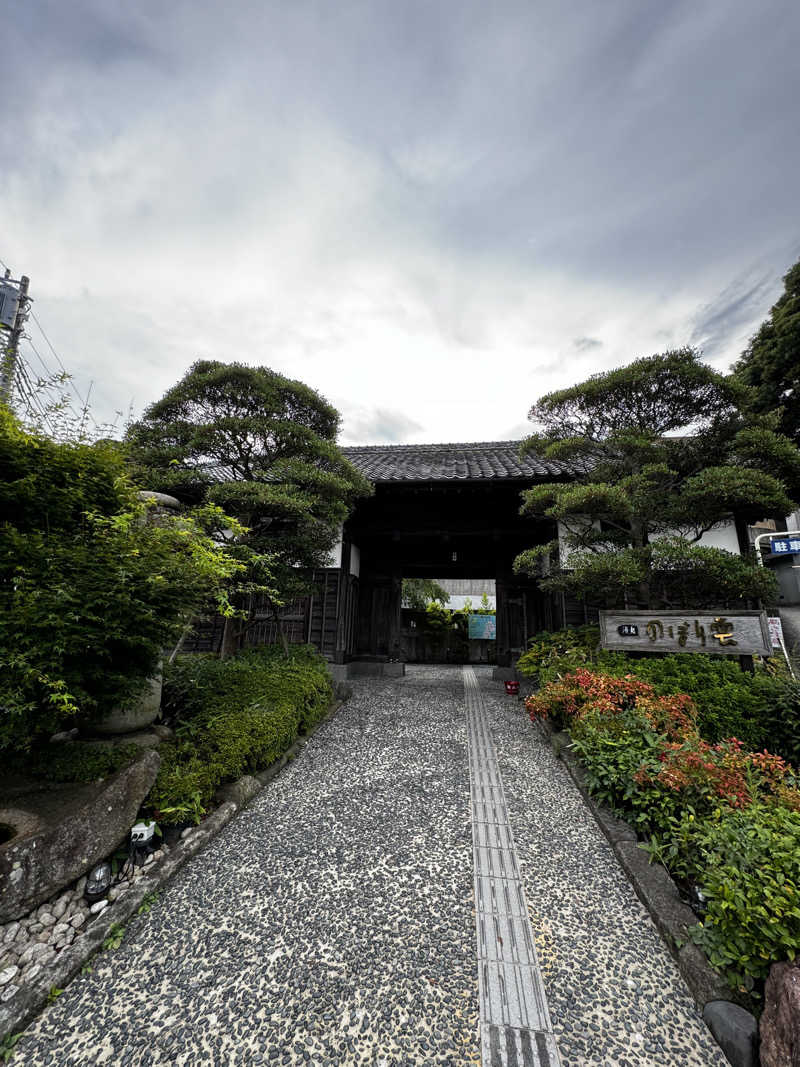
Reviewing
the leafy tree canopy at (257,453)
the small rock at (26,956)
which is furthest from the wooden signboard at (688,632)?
the small rock at (26,956)

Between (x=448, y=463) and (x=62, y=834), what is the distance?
8.46 metres

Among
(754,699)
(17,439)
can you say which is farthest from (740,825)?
(17,439)

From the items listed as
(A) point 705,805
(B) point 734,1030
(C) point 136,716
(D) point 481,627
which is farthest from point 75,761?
(D) point 481,627

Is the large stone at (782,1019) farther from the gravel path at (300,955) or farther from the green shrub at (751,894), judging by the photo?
the gravel path at (300,955)

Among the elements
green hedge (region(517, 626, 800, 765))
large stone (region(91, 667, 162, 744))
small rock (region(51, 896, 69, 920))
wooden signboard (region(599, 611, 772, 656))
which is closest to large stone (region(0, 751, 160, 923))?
small rock (region(51, 896, 69, 920))

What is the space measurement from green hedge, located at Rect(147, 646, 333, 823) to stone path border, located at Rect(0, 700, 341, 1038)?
14 centimetres

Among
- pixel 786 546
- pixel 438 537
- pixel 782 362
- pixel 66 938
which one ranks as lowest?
pixel 66 938

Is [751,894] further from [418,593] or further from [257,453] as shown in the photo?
[418,593]

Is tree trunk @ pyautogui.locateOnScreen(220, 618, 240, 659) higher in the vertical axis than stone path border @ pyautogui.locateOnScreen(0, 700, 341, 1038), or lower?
higher

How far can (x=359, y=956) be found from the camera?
1951 millimetres

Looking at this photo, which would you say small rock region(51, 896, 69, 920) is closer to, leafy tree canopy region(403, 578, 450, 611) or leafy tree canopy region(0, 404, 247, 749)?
leafy tree canopy region(0, 404, 247, 749)

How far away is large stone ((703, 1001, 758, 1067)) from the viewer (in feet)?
4.91

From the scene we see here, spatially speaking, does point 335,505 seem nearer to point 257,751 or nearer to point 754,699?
point 257,751

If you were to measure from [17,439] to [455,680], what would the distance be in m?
8.31
